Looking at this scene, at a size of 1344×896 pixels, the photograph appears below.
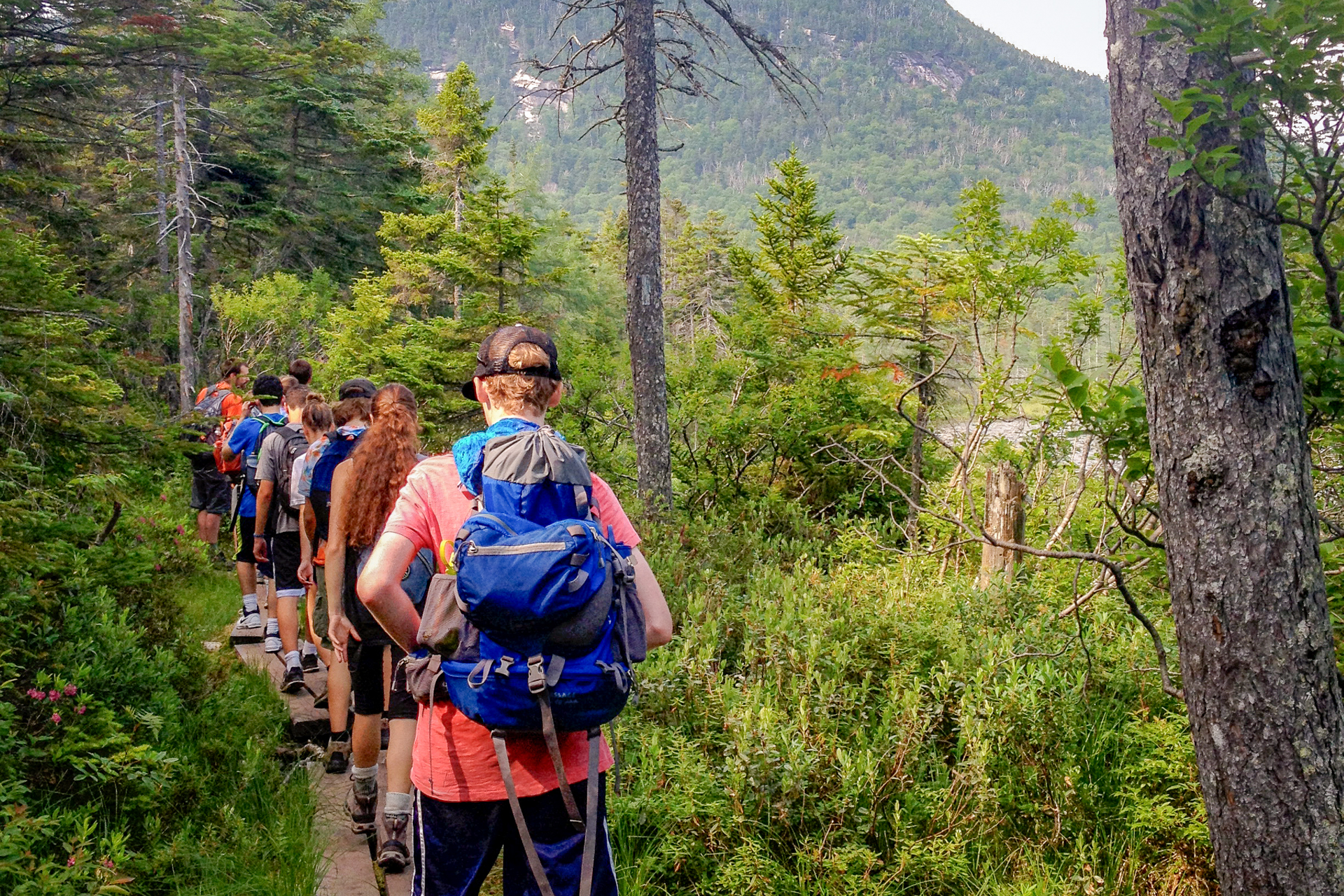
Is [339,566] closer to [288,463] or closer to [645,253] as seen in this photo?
[288,463]

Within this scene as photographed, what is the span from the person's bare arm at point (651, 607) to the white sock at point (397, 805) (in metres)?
1.90

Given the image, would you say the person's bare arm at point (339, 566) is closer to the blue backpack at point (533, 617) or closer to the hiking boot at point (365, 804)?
the hiking boot at point (365, 804)

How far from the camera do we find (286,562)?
5.75 m

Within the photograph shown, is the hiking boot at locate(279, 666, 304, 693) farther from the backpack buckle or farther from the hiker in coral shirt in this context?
the backpack buckle

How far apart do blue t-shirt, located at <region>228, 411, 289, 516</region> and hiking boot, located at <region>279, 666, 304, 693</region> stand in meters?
1.50

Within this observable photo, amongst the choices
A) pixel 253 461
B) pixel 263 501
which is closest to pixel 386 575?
pixel 263 501

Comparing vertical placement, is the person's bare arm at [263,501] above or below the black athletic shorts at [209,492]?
above

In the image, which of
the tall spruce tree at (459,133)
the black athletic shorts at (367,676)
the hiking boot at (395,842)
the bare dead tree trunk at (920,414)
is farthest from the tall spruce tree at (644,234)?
the hiking boot at (395,842)

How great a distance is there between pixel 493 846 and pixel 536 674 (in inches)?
23.3

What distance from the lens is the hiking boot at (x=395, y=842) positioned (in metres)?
3.66

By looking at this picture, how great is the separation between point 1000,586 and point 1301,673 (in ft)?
9.97

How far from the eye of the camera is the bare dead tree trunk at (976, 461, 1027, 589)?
6.41 meters

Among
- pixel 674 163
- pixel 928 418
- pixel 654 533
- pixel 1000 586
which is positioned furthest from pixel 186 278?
pixel 674 163

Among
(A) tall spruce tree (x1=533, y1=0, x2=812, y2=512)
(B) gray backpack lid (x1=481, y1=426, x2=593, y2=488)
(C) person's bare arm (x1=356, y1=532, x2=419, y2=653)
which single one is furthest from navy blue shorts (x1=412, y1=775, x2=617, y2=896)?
(A) tall spruce tree (x1=533, y1=0, x2=812, y2=512)
